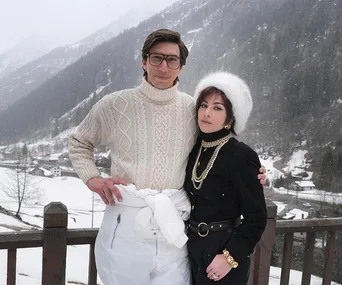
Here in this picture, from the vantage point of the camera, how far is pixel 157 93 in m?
1.94

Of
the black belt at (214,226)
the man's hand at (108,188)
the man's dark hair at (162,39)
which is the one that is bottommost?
the black belt at (214,226)

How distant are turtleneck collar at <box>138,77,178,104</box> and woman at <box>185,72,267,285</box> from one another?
161 millimetres

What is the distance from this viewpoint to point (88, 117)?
79.7 inches

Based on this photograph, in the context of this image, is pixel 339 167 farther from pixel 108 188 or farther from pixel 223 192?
pixel 108 188

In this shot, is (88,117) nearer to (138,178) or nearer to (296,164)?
(138,178)

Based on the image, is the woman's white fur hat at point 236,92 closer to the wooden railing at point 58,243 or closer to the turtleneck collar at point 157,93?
the turtleneck collar at point 157,93

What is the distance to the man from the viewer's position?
1818mm

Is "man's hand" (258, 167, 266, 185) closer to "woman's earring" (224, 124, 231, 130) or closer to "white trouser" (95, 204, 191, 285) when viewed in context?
"woman's earring" (224, 124, 231, 130)

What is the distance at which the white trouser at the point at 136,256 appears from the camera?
1.82 metres

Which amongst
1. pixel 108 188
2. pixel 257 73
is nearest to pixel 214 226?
pixel 108 188

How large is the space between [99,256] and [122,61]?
480 feet

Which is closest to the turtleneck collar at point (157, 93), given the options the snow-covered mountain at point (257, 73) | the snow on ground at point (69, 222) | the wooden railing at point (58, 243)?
the wooden railing at point (58, 243)

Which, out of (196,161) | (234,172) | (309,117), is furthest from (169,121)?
(309,117)

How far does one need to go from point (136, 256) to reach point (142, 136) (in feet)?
2.01
